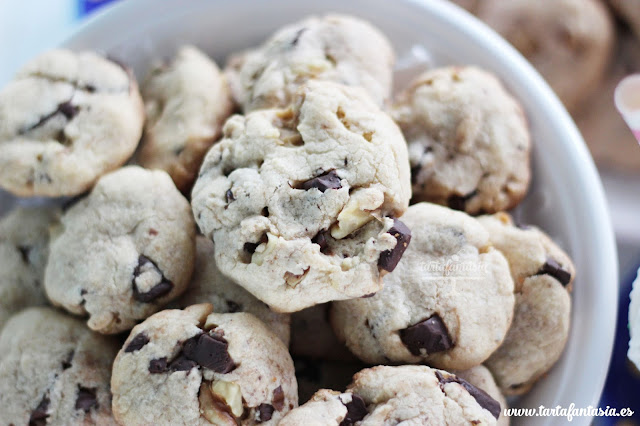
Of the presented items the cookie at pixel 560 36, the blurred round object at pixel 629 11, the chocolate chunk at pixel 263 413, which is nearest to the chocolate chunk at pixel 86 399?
the chocolate chunk at pixel 263 413

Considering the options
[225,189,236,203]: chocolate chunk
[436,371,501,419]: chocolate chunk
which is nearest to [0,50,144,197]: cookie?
[225,189,236,203]: chocolate chunk

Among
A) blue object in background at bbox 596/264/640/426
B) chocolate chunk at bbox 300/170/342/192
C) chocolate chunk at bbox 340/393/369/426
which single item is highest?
chocolate chunk at bbox 300/170/342/192

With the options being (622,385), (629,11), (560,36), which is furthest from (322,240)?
(629,11)

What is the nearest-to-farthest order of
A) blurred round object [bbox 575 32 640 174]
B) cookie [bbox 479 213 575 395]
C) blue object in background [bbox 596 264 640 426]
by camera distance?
1. cookie [bbox 479 213 575 395]
2. blue object in background [bbox 596 264 640 426]
3. blurred round object [bbox 575 32 640 174]

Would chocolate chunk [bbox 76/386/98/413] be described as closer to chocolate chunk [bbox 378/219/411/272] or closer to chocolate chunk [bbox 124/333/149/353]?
chocolate chunk [bbox 124/333/149/353]

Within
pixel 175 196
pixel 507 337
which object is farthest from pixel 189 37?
pixel 507 337

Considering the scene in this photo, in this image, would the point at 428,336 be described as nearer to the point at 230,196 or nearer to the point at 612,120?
the point at 230,196

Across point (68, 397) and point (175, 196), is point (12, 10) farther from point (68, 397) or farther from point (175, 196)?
point (68, 397)

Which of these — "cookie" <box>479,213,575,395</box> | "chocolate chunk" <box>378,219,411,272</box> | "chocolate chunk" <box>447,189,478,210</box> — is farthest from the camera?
"chocolate chunk" <box>447,189,478,210</box>
